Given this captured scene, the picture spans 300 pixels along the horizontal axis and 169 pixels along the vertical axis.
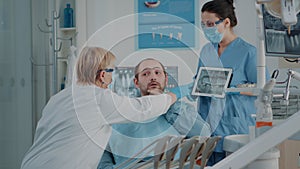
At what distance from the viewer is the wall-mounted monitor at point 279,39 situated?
0.96 meters

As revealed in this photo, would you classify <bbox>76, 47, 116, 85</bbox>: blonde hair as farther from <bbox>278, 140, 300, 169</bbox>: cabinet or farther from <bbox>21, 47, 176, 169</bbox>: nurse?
<bbox>278, 140, 300, 169</bbox>: cabinet

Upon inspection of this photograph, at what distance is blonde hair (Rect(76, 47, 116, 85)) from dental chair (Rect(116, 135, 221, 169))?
0.36m

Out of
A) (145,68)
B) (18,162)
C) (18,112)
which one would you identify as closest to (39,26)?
(18,112)

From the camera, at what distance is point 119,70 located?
1.30 meters

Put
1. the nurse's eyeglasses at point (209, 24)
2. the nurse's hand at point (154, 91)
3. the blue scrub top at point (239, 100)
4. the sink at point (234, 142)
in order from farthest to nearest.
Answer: the nurse's eyeglasses at point (209, 24), the blue scrub top at point (239, 100), the sink at point (234, 142), the nurse's hand at point (154, 91)

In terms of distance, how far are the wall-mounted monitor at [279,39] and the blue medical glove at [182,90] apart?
0.38m

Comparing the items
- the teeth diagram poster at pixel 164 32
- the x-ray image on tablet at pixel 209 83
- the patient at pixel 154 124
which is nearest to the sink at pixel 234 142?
the x-ray image on tablet at pixel 209 83

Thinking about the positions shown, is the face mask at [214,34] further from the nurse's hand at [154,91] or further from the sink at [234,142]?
the nurse's hand at [154,91]

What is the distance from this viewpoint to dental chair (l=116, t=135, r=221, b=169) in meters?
0.95

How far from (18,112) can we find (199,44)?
5.60 ft

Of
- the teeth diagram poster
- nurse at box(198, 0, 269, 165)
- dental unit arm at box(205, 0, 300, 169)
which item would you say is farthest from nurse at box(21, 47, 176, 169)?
nurse at box(198, 0, 269, 165)

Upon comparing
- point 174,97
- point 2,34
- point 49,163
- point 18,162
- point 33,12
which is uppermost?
point 33,12

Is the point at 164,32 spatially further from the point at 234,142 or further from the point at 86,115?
the point at 234,142

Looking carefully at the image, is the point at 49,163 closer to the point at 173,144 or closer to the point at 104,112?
the point at 104,112
